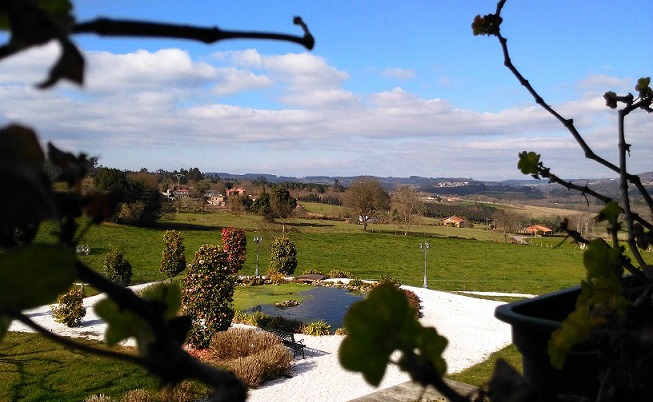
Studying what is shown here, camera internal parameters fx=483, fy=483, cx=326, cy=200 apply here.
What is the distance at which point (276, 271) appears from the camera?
22.0 meters

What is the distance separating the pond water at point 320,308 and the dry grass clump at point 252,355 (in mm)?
2975

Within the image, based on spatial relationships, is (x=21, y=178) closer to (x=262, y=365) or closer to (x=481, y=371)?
(x=262, y=365)

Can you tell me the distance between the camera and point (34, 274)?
204mm

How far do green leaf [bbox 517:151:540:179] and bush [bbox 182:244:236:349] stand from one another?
36.9 ft

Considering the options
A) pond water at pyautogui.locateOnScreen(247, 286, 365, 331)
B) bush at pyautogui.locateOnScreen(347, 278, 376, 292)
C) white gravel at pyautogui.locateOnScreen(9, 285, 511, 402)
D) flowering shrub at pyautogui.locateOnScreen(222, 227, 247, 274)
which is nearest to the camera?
white gravel at pyautogui.locateOnScreen(9, 285, 511, 402)

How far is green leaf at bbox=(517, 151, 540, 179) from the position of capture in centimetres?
84

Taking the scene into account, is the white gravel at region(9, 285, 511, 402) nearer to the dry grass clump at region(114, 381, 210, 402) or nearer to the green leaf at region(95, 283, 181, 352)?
the dry grass clump at region(114, 381, 210, 402)

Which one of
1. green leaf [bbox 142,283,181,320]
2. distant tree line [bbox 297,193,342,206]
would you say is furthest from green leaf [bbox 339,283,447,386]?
distant tree line [bbox 297,193,342,206]

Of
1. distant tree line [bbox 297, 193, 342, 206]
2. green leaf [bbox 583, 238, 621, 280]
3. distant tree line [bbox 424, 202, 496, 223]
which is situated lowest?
distant tree line [bbox 424, 202, 496, 223]

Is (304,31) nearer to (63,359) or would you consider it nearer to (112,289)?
(112,289)

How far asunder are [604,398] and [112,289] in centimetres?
38

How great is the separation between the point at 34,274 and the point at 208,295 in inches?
476

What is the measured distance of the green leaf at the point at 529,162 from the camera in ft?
2.77

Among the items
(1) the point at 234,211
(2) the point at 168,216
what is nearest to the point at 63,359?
(2) the point at 168,216
